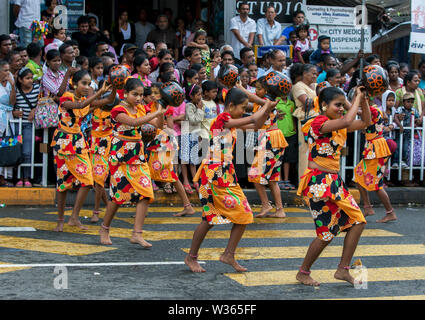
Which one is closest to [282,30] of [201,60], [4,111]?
[201,60]

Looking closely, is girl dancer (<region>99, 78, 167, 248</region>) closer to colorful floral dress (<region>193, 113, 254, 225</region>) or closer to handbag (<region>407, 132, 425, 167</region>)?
colorful floral dress (<region>193, 113, 254, 225</region>)

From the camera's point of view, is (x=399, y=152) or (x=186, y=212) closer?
(x=186, y=212)

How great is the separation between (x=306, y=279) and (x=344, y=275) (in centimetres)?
34

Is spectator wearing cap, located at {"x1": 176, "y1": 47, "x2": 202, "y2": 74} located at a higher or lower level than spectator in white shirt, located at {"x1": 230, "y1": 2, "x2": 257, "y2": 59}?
lower

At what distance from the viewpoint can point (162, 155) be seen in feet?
30.4

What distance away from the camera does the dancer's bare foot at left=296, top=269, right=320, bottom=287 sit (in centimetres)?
598

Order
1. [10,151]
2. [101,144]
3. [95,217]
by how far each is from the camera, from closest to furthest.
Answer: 1. [101,144]
2. [95,217]
3. [10,151]

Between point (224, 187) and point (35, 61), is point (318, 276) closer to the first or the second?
point (224, 187)

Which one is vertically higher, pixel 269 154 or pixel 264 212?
pixel 269 154

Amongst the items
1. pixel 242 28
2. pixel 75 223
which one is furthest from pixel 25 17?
pixel 75 223

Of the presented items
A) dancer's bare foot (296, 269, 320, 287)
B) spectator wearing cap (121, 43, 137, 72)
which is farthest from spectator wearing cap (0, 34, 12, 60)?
dancer's bare foot (296, 269, 320, 287)

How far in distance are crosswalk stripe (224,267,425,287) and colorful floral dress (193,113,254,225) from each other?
51 cm

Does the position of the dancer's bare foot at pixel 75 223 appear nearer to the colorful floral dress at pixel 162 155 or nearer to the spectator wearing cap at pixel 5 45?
the colorful floral dress at pixel 162 155
